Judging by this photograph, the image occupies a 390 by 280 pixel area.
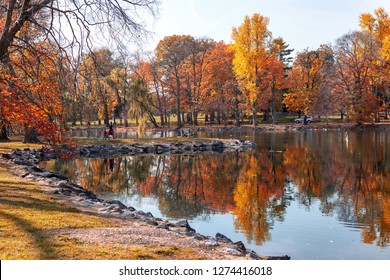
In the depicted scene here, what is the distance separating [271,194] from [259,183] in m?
2.33

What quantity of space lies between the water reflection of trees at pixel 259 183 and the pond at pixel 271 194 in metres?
0.03

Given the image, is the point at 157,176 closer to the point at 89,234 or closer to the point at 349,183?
the point at 349,183

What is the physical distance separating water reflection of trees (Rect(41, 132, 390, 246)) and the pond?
3cm

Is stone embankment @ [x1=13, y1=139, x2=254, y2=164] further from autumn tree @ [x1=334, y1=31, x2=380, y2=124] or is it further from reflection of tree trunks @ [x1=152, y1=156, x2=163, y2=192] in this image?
autumn tree @ [x1=334, y1=31, x2=380, y2=124]

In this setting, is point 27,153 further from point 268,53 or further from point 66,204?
point 268,53

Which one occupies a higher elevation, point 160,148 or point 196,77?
point 196,77

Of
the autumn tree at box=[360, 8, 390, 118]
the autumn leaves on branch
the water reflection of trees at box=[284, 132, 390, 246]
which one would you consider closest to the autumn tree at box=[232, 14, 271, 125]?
the autumn leaves on branch

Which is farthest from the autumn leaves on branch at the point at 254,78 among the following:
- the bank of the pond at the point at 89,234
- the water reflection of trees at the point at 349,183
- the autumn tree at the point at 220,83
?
the bank of the pond at the point at 89,234

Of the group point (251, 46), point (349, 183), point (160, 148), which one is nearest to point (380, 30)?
point (251, 46)

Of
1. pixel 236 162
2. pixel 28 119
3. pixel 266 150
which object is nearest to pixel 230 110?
pixel 266 150

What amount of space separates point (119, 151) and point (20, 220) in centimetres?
2496

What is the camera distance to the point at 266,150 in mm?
33812

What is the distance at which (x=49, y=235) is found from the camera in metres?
8.05

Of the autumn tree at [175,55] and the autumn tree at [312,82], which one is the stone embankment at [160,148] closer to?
the autumn tree at [175,55]
